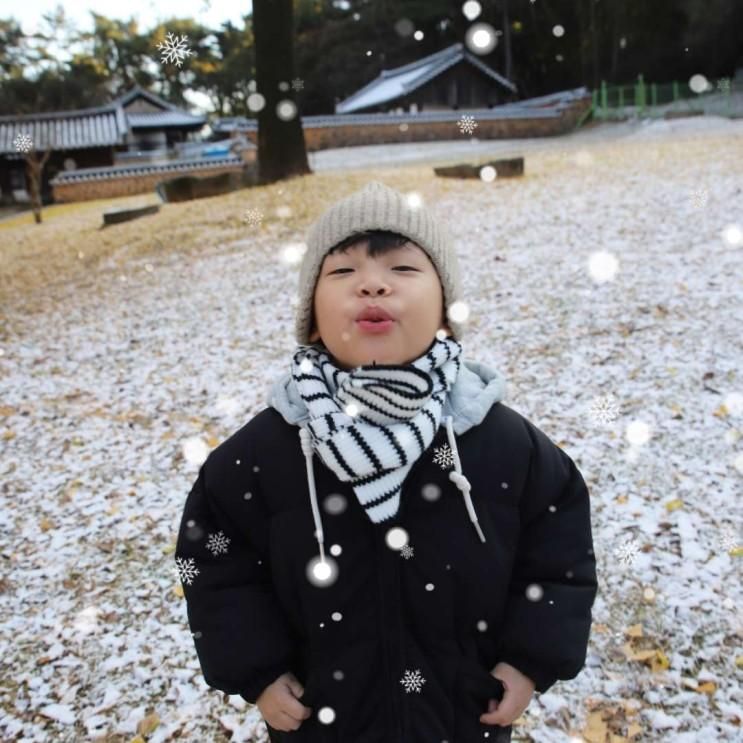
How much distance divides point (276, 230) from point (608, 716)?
10131 mm

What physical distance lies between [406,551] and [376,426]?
0.30 metres

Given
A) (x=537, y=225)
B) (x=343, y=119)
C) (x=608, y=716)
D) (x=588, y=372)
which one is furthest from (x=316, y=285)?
(x=343, y=119)

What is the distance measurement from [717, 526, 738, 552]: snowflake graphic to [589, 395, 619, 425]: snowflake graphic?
1.25 meters

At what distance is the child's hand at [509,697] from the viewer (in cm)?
160

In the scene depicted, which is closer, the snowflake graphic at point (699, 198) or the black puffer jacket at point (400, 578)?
the black puffer jacket at point (400, 578)

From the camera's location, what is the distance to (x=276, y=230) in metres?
11.7

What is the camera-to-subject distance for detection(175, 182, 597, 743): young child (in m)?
1.53

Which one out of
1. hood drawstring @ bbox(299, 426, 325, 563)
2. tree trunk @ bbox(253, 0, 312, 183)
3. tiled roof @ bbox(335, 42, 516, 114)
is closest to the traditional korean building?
tiled roof @ bbox(335, 42, 516, 114)

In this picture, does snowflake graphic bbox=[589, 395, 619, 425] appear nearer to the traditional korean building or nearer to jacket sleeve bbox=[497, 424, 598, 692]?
jacket sleeve bbox=[497, 424, 598, 692]

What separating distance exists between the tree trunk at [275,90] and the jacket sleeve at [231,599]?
13215 mm

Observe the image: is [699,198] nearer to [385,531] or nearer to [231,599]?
[385,531]

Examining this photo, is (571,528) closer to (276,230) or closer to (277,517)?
(277,517)

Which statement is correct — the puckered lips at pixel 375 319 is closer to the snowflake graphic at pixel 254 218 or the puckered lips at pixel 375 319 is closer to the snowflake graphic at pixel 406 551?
the snowflake graphic at pixel 406 551
